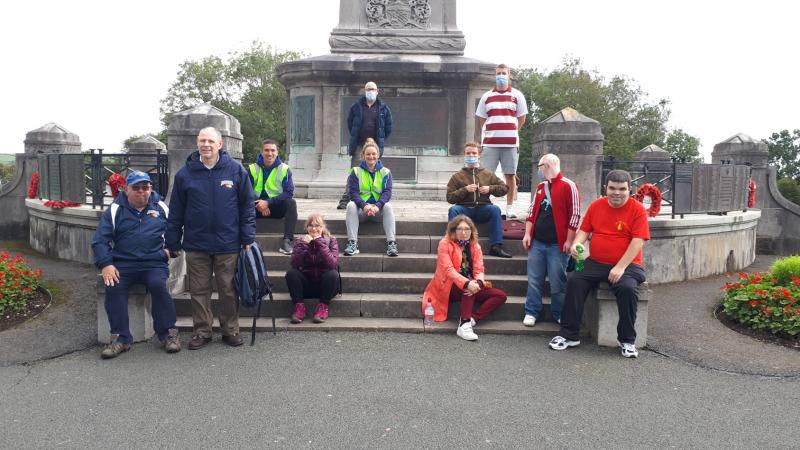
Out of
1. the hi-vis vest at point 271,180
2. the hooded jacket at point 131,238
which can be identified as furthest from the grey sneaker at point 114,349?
the hi-vis vest at point 271,180

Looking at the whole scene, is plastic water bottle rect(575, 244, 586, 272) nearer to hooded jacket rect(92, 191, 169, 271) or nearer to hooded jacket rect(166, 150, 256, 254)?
hooded jacket rect(166, 150, 256, 254)

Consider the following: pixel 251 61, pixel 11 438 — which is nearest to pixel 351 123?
pixel 11 438

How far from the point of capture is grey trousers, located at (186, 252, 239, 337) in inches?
246

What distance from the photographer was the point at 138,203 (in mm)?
6160

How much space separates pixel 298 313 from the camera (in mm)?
6812

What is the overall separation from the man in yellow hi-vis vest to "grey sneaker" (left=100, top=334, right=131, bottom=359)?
227cm

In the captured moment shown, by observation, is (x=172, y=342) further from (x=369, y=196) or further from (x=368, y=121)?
(x=368, y=121)

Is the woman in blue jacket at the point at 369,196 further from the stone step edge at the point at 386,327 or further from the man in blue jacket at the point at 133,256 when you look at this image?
the man in blue jacket at the point at 133,256

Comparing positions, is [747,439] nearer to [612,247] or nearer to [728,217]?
[612,247]

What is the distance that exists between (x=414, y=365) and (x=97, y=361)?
2.92 meters

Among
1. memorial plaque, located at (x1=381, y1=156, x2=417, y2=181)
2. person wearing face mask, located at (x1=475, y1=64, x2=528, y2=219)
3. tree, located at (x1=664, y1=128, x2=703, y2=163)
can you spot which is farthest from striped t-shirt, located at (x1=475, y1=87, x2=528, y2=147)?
tree, located at (x1=664, y1=128, x2=703, y2=163)

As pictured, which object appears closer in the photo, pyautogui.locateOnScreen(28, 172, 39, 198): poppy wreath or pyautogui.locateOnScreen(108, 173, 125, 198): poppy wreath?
pyautogui.locateOnScreen(108, 173, 125, 198): poppy wreath

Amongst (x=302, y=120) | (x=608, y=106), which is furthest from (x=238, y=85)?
(x=302, y=120)

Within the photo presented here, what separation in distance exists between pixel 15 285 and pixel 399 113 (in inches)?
308
